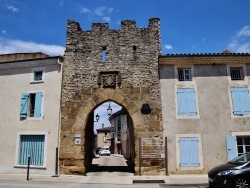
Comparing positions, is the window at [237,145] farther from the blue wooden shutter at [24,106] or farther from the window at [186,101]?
the blue wooden shutter at [24,106]

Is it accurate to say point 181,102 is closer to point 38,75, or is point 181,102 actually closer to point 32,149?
point 38,75

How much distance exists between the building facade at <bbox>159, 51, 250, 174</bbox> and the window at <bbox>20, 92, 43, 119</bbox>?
628 cm

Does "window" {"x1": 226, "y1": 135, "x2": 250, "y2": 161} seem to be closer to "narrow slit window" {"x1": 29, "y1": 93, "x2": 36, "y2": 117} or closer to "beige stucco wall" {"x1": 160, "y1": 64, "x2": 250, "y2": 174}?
"beige stucco wall" {"x1": 160, "y1": 64, "x2": 250, "y2": 174}

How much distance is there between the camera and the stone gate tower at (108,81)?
1277 centimetres

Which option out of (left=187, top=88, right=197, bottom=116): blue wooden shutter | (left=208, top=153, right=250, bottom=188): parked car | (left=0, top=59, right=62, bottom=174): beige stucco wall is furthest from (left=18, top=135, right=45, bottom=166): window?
(left=208, top=153, right=250, bottom=188): parked car

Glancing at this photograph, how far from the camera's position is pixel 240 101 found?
1293 cm

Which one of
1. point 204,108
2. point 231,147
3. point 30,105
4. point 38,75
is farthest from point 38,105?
point 231,147

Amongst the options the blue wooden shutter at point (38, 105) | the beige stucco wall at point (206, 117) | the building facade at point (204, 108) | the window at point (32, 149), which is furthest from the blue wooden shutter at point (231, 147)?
the blue wooden shutter at point (38, 105)

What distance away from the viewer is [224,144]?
12461 millimetres

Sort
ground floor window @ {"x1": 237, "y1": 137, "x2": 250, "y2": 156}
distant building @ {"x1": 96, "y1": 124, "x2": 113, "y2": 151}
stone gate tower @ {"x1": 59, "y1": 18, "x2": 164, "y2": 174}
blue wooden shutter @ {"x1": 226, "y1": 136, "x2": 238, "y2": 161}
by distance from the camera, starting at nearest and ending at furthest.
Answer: blue wooden shutter @ {"x1": 226, "y1": 136, "x2": 238, "y2": 161}
ground floor window @ {"x1": 237, "y1": 137, "x2": 250, "y2": 156}
stone gate tower @ {"x1": 59, "y1": 18, "x2": 164, "y2": 174}
distant building @ {"x1": 96, "y1": 124, "x2": 113, "y2": 151}

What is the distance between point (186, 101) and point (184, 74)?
1.48 m

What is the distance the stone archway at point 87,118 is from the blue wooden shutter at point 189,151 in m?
1.03

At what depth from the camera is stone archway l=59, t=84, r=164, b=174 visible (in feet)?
41.5

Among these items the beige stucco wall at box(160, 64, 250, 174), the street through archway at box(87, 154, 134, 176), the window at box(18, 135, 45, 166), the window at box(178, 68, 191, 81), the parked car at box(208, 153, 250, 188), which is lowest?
the street through archway at box(87, 154, 134, 176)
